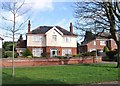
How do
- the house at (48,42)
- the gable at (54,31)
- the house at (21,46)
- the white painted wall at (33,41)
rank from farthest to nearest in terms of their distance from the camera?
1. the house at (21,46)
2. the gable at (54,31)
3. the house at (48,42)
4. the white painted wall at (33,41)

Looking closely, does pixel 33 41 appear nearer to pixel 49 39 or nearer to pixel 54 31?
pixel 49 39

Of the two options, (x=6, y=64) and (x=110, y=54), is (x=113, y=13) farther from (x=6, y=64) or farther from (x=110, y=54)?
(x=110, y=54)

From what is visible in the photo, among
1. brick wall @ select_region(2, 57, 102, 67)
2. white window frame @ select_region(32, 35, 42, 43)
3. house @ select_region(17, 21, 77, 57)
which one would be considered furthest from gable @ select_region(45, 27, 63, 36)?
brick wall @ select_region(2, 57, 102, 67)

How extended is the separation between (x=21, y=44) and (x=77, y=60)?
94.3 ft

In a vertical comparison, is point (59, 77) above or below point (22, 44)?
below

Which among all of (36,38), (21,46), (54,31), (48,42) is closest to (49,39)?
(48,42)

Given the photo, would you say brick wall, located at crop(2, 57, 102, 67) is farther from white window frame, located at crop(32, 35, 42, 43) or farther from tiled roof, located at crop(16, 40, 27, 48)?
tiled roof, located at crop(16, 40, 27, 48)

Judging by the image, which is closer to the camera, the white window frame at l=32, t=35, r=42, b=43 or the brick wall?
the brick wall

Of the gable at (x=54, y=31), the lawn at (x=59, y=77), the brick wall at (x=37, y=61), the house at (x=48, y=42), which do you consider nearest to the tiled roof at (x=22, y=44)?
the house at (x=48, y=42)

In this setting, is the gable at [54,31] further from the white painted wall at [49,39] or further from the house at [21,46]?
the house at [21,46]

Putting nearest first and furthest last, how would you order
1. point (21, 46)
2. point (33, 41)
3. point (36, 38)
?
point (33, 41), point (36, 38), point (21, 46)

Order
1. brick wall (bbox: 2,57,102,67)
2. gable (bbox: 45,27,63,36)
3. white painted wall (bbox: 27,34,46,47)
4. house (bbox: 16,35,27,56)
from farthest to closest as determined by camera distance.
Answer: house (bbox: 16,35,27,56) < gable (bbox: 45,27,63,36) < white painted wall (bbox: 27,34,46,47) < brick wall (bbox: 2,57,102,67)

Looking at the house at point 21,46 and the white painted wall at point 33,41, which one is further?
the house at point 21,46

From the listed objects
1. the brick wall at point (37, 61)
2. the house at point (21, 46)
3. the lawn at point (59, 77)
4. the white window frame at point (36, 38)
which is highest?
the white window frame at point (36, 38)
